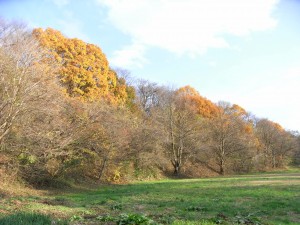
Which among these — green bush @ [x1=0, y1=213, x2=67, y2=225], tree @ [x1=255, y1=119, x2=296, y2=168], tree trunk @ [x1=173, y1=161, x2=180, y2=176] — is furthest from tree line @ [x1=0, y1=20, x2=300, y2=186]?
green bush @ [x1=0, y1=213, x2=67, y2=225]

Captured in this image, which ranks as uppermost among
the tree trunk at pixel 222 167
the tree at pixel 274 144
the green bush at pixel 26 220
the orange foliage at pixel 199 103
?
the orange foliage at pixel 199 103

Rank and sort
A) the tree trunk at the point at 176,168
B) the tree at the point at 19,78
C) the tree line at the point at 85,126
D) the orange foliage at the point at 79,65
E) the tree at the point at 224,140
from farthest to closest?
the tree at the point at 224,140 → the tree trunk at the point at 176,168 → the orange foliage at the point at 79,65 → the tree line at the point at 85,126 → the tree at the point at 19,78

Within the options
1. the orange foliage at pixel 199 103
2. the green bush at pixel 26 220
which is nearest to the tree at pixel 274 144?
the orange foliage at pixel 199 103

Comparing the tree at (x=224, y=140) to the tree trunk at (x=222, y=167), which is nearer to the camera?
the tree trunk at (x=222, y=167)

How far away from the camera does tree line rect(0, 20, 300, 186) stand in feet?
52.6

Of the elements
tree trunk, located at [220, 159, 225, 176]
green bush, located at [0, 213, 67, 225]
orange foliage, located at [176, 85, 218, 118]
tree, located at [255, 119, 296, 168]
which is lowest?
tree trunk, located at [220, 159, 225, 176]

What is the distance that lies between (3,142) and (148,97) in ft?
147

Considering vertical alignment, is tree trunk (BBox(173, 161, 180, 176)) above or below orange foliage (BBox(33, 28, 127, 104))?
below

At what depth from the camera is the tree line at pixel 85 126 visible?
52.6ft

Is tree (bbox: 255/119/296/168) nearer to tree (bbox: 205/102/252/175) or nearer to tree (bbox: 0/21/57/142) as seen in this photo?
tree (bbox: 205/102/252/175)

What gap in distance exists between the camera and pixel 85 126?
23297 millimetres

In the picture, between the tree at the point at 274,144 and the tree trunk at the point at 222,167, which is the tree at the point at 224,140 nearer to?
the tree trunk at the point at 222,167

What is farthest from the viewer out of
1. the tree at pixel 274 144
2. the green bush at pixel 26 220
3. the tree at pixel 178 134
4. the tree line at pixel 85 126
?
the tree at pixel 274 144

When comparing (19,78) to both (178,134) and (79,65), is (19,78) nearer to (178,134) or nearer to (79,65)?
(79,65)
